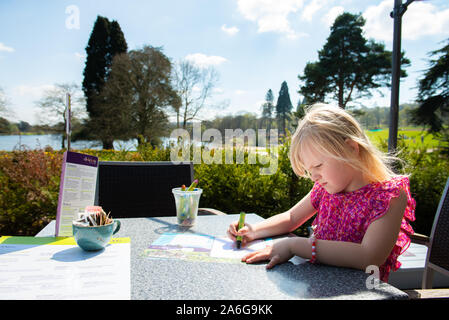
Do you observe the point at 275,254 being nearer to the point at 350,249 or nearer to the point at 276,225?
the point at 350,249

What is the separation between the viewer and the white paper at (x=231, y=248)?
950 mm

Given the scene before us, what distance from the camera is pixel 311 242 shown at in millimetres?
882

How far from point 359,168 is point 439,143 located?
12966 mm

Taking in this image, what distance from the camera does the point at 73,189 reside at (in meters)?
1.07

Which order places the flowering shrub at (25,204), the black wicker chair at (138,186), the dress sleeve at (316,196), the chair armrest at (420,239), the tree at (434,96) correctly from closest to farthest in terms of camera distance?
the dress sleeve at (316,196)
the chair armrest at (420,239)
the black wicker chair at (138,186)
the flowering shrub at (25,204)
the tree at (434,96)

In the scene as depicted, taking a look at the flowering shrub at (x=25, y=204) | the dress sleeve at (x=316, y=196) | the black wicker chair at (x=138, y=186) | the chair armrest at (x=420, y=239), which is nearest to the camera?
the dress sleeve at (x=316, y=196)

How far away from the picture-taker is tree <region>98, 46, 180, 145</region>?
68.8 feet

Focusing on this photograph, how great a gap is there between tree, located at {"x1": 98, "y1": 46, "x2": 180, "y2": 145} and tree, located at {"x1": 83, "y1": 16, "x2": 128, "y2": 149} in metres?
2.86

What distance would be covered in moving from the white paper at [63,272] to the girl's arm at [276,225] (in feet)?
1.37

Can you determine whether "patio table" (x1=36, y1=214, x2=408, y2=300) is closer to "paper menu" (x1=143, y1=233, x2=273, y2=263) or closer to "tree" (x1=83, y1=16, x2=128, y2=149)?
"paper menu" (x1=143, y1=233, x2=273, y2=263)

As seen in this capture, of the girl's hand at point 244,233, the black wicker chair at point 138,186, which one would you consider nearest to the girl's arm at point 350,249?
the girl's hand at point 244,233

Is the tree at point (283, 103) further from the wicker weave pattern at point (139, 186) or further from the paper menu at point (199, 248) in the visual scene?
the paper menu at point (199, 248)

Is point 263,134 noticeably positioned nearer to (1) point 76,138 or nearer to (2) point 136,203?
(2) point 136,203
